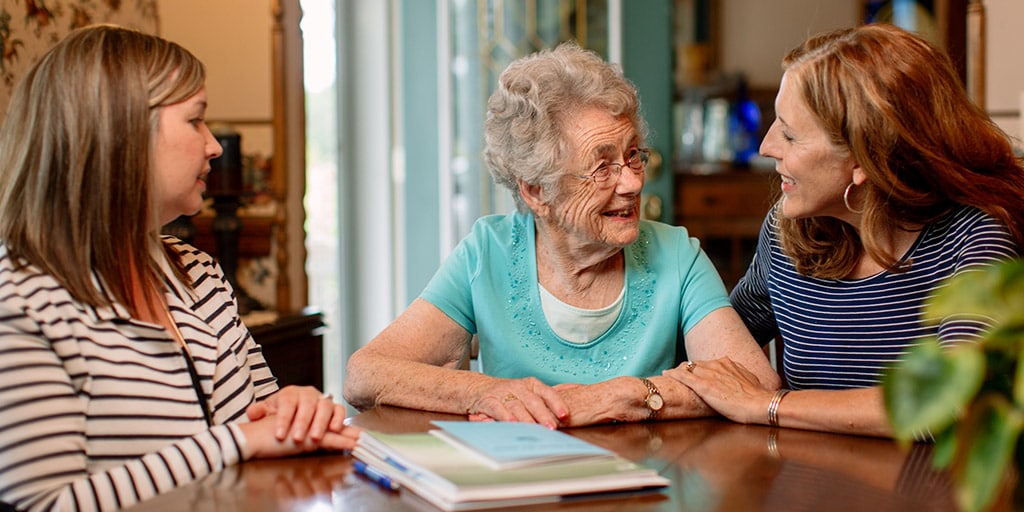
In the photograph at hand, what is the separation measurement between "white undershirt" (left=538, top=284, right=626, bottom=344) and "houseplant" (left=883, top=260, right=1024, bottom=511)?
1.28 meters

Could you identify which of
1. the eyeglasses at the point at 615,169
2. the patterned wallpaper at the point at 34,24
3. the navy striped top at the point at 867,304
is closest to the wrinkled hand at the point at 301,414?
the eyeglasses at the point at 615,169

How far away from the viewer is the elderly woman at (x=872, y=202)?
5.36ft

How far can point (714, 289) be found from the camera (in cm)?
191

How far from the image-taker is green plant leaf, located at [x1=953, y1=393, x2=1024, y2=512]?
0.58 metres

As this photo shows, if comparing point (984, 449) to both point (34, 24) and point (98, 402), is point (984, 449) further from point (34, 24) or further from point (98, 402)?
point (34, 24)

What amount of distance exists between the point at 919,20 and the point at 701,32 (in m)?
1.21

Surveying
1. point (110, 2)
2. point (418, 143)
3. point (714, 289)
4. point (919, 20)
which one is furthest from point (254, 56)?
point (919, 20)

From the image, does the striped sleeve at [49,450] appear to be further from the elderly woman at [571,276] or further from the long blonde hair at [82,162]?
the elderly woman at [571,276]

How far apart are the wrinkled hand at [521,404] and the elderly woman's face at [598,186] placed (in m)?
0.38

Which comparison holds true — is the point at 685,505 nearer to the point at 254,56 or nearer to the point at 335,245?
the point at 254,56

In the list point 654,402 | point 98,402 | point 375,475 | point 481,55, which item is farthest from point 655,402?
point 481,55

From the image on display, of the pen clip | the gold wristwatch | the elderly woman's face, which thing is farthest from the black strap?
the elderly woman's face

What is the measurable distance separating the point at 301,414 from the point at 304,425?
0.05 feet

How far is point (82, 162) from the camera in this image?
4.45 feet
